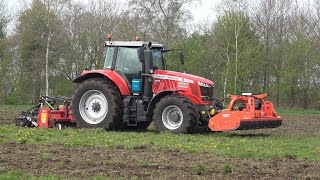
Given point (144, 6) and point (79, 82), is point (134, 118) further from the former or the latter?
point (144, 6)

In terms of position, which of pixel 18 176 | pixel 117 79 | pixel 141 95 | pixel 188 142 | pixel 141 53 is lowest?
pixel 18 176

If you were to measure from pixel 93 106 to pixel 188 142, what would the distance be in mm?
4478

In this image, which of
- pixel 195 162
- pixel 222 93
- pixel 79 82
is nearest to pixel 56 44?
pixel 222 93

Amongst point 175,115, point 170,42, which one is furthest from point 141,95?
point 170,42

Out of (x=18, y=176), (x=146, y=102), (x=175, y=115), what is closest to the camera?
(x=18, y=176)

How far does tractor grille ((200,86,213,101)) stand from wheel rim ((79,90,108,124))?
117 inches

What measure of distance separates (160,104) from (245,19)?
2880 centimetres

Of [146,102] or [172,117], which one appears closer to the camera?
[172,117]

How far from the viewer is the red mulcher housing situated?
46.2 feet

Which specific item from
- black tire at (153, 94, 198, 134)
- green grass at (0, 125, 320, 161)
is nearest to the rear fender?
black tire at (153, 94, 198, 134)

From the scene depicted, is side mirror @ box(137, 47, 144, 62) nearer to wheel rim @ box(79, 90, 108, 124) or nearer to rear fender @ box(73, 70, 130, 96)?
rear fender @ box(73, 70, 130, 96)

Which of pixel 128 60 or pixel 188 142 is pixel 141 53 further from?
pixel 188 142

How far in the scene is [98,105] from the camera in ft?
51.6

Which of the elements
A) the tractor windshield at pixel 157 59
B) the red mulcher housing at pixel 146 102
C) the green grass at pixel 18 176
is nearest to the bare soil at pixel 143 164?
the green grass at pixel 18 176
